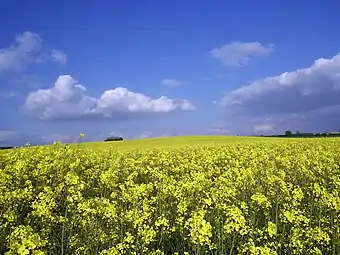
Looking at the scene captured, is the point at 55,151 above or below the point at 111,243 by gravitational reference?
above

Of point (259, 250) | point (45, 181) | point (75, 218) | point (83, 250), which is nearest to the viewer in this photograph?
point (259, 250)

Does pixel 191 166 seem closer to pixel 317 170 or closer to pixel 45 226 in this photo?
pixel 317 170

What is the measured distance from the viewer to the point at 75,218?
8.24 meters

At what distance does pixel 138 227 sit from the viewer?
24.7 feet

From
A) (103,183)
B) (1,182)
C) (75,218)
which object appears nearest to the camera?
(75,218)

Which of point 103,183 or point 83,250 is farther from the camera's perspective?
point 103,183

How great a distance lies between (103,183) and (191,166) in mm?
5733

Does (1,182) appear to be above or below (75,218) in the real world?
above

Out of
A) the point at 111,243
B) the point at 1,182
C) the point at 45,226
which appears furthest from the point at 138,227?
the point at 1,182

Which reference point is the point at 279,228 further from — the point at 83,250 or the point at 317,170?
the point at 317,170

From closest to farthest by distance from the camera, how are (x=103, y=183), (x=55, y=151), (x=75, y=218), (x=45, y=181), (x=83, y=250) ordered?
(x=83, y=250) < (x=75, y=218) < (x=103, y=183) < (x=45, y=181) < (x=55, y=151)

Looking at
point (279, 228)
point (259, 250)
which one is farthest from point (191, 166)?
point (259, 250)

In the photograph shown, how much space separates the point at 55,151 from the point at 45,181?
2.91 meters

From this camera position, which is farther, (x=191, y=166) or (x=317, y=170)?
(x=191, y=166)
